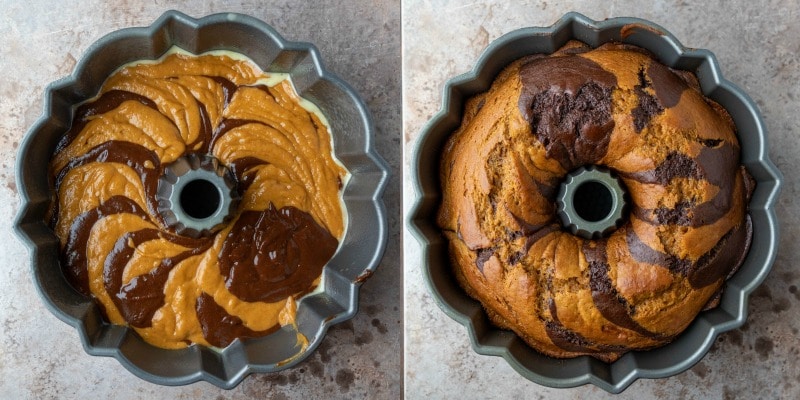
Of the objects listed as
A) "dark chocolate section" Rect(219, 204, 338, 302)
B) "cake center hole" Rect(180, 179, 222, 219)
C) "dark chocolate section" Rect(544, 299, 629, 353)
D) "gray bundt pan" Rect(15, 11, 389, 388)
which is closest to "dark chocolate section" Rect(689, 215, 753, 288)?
"dark chocolate section" Rect(544, 299, 629, 353)

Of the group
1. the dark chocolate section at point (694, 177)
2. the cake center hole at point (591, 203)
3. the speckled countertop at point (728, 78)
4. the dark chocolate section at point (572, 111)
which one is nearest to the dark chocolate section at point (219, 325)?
the speckled countertop at point (728, 78)

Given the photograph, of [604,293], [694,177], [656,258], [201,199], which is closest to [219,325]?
[201,199]

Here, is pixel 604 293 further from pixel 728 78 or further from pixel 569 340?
pixel 728 78

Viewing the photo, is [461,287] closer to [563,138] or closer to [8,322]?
[563,138]

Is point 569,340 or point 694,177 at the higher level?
point 694,177

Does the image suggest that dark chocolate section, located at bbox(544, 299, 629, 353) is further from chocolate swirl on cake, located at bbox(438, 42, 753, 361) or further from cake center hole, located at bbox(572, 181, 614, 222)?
cake center hole, located at bbox(572, 181, 614, 222)

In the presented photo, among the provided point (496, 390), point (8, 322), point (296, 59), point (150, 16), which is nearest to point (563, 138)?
point (496, 390)
